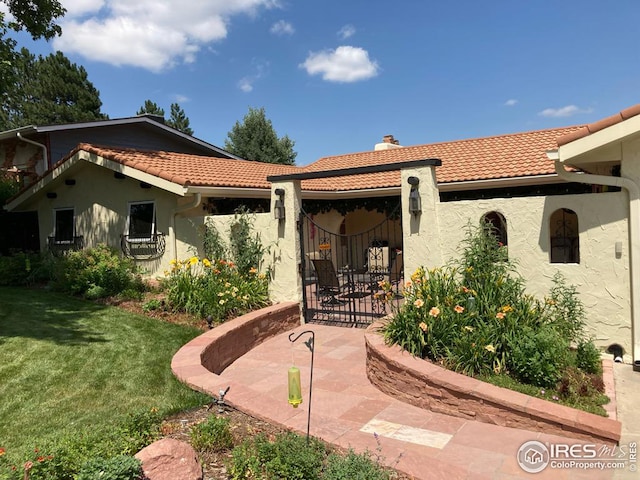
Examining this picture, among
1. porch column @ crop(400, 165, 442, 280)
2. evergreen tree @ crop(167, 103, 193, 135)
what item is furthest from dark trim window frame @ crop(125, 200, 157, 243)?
evergreen tree @ crop(167, 103, 193, 135)

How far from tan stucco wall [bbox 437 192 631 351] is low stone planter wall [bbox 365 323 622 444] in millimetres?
2356

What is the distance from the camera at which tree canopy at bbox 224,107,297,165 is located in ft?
117

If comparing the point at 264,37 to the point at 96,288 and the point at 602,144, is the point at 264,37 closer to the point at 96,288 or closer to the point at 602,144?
the point at 96,288

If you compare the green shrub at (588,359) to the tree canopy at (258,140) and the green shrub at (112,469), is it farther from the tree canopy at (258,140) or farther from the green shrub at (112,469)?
the tree canopy at (258,140)

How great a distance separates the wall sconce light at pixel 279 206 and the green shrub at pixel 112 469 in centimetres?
640

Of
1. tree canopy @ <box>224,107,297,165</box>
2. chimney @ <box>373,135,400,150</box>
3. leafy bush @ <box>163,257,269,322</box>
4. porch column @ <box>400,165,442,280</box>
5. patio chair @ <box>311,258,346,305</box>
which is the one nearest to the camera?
porch column @ <box>400,165,442,280</box>

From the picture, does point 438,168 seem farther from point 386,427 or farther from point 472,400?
point 386,427

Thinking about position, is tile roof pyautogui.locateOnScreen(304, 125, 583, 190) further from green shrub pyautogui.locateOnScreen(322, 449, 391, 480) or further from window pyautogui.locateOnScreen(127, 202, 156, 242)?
green shrub pyautogui.locateOnScreen(322, 449, 391, 480)

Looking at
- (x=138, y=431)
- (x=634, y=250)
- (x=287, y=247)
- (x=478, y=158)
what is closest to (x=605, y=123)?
(x=634, y=250)

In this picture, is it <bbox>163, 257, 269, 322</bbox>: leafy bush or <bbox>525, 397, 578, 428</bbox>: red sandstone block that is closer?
<bbox>525, 397, 578, 428</bbox>: red sandstone block

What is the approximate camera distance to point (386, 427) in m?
4.59

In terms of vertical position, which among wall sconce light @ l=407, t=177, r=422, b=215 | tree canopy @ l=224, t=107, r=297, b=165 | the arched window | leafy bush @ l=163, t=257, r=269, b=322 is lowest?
leafy bush @ l=163, t=257, r=269, b=322

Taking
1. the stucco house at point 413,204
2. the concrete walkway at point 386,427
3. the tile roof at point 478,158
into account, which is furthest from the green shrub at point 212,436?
the tile roof at point 478,158

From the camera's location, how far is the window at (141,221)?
39.0 ft
